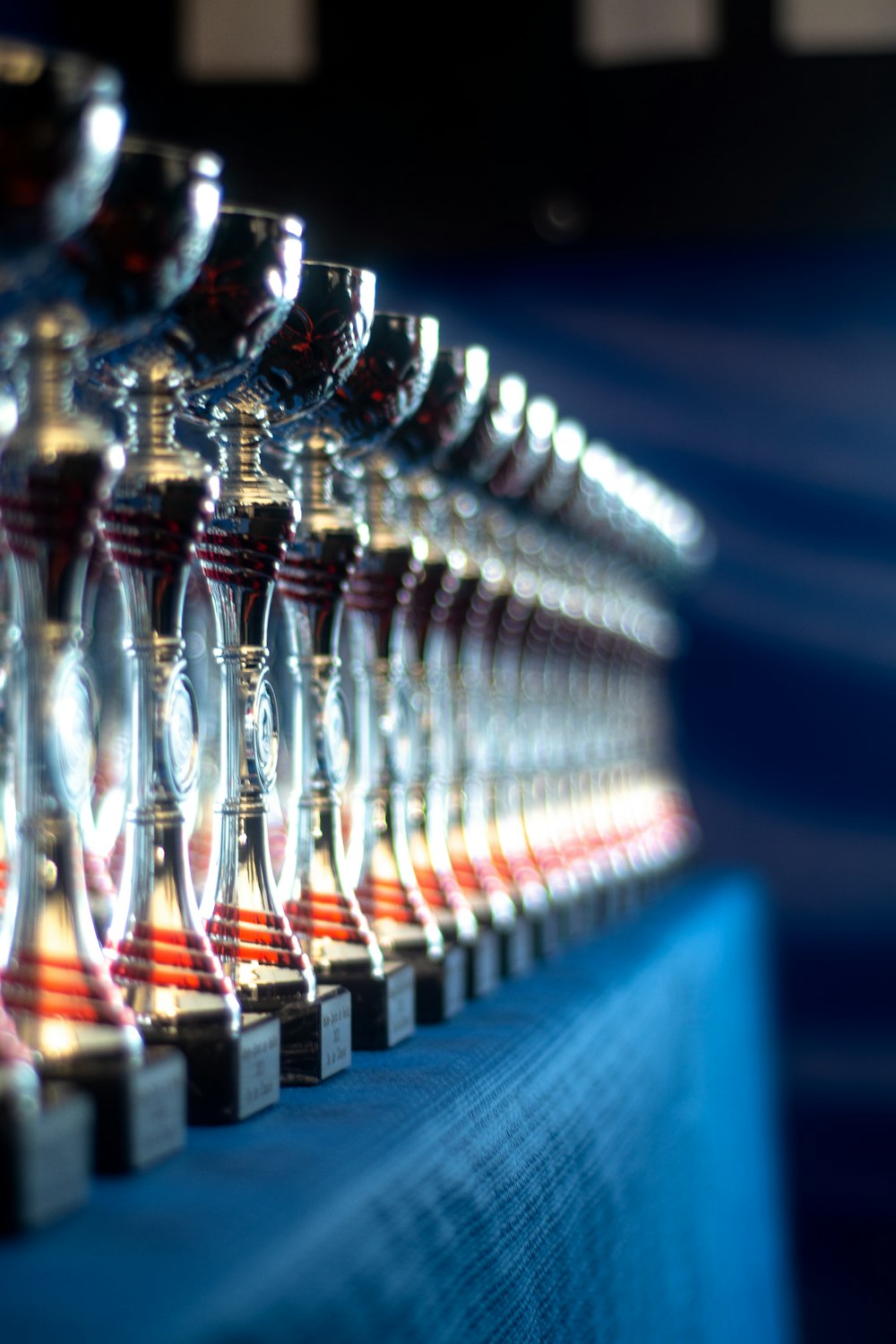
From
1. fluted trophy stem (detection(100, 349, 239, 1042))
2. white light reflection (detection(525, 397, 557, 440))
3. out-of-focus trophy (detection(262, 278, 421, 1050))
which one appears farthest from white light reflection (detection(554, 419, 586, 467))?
fluted trophy stem (detection(100, 349, 239, 1042))

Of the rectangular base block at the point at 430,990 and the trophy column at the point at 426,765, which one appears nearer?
the rectangular base block at the point at 430,990

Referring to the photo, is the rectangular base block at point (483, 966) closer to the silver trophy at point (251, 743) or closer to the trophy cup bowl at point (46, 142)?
the silver trophy at point (251, 743)

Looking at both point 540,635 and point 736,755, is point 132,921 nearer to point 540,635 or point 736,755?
point 540,635

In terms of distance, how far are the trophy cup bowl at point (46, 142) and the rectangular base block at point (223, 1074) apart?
0.99ft

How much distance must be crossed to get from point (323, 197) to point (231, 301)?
2.97m

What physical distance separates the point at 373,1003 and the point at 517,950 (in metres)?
0.41

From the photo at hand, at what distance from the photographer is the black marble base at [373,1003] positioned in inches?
34.9

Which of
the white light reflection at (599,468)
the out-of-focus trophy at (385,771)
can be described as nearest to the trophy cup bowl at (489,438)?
the out-of-focus trophy at (385,771)

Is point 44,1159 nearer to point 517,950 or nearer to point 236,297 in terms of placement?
point 236,297

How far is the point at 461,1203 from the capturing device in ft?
2.20

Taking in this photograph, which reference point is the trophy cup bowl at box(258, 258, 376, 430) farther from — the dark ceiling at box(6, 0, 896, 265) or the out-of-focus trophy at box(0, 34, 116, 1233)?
the dark ceiling at box(6, 0, 896, 265)

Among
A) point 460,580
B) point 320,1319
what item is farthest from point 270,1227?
point 460,580

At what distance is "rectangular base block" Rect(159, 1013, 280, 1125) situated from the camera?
0.66 metres

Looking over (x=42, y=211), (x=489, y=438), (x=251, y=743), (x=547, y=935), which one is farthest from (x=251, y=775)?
(x=547, y=935)
